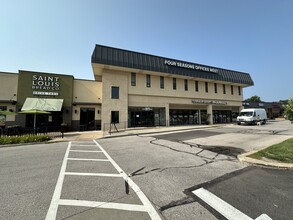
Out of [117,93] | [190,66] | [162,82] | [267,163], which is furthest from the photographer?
[190,66]

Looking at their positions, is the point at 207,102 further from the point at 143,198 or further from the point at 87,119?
the point at 143,198

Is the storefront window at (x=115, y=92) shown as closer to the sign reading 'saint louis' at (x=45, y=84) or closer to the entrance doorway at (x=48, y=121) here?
the entrance doorway at (x=48, y=121)

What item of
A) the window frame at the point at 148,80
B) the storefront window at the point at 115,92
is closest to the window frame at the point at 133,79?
the window frame at the point at 148,80

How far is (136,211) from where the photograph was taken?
2.95m

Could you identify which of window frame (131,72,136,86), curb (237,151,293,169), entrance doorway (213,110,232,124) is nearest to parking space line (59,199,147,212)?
curb (237,151,293,169)

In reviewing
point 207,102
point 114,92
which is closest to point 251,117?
point 207,102

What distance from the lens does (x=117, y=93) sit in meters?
20.6

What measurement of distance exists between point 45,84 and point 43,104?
9.77 feet

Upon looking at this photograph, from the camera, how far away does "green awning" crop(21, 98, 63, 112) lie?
716 inches

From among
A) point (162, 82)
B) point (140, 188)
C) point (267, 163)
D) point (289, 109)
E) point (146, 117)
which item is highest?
point (162, 82)

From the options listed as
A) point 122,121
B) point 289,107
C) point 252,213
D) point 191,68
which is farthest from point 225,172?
point 191,68

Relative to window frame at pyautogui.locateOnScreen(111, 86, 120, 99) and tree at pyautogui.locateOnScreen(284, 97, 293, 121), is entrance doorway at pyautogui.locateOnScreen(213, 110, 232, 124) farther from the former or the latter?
tree at pyautogui.locateOnScreen(284, 97, 293, 121)

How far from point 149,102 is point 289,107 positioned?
635 inches

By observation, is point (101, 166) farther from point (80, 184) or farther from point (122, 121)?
point (122, 121)
